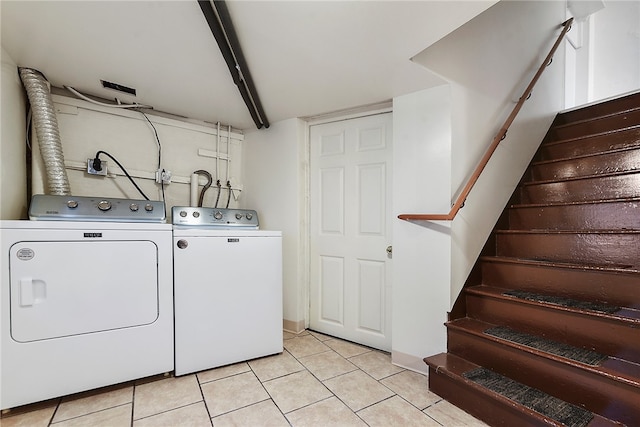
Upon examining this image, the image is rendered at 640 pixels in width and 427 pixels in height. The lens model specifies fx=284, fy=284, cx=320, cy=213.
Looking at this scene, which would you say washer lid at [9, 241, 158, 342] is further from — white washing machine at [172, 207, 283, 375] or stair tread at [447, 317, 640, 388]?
stair tread at [447, 317, 640, 388]

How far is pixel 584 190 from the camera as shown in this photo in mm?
2121

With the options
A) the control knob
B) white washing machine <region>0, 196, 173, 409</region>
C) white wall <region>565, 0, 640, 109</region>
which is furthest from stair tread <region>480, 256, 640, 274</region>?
white wall <region>565, 0, 640, 109</region>

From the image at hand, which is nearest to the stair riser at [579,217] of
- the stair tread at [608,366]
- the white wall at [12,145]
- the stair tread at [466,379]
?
the stair tread at [608,366]

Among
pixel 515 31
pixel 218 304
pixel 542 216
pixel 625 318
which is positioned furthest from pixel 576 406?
pixel 515 31

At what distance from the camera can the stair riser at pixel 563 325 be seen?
1293mm

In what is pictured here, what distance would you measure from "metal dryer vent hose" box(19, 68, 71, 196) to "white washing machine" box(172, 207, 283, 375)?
2.36ft

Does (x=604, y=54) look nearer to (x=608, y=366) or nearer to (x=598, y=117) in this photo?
(x=598, y=117)

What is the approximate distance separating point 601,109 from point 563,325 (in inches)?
95.6

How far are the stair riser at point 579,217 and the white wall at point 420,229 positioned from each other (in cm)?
91

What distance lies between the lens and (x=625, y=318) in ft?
4.20

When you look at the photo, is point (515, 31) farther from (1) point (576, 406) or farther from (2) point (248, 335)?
(2) point (248, 335)

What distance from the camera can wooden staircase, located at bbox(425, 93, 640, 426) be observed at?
1266 millimetres

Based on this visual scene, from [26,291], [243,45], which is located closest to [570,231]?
[243,45]

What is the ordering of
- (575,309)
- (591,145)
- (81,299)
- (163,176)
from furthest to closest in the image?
(163,176) → (591,145) → (81,299) → (575,309)
